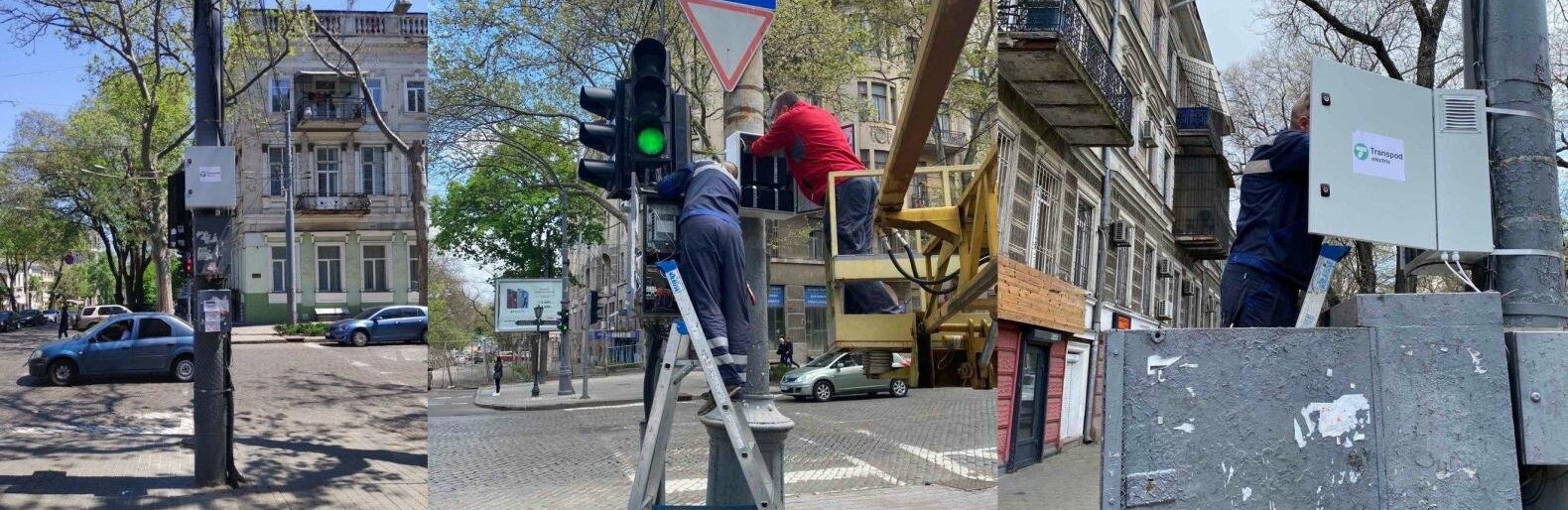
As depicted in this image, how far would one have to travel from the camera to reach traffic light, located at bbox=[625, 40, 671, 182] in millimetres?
3867

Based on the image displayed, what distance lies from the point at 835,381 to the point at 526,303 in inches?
42.3

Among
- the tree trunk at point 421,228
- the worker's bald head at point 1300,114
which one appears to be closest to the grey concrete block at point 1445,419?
the worker's bald head at point 1300,114

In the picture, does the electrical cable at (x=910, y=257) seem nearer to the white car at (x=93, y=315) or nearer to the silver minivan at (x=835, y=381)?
the silver minivan at (x=835, y=381)

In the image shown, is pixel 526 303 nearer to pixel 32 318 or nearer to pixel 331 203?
pixel 331 203

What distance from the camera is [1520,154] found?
3355 millimetres

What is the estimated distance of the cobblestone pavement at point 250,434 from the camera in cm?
1041

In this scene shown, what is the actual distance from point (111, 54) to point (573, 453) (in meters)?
10.3

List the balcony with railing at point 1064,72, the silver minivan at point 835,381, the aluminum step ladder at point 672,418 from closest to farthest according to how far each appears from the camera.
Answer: the balcony with railing at point 1064,72, the aluminum step ladder at point 672,418, the silver minivan at point 835,381

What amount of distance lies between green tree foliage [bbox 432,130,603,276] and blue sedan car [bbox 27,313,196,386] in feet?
40.1

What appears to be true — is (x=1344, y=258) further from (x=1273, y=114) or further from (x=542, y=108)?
(x=542, y=108)

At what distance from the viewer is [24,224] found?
1284 centimetres

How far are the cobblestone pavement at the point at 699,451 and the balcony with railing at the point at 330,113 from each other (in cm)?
564

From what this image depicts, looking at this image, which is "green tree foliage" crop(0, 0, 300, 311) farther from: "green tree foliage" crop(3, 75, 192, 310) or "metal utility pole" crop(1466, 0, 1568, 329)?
"metal utility pole" crop(1466, 0, 1568, 329)

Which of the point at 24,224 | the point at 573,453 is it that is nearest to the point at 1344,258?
the point at 573,453
